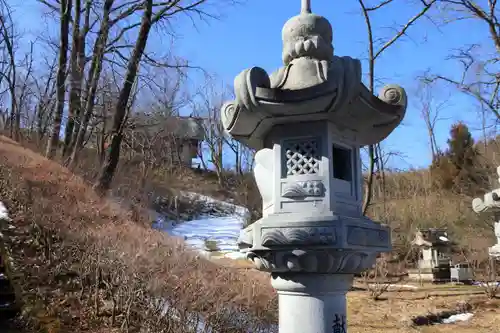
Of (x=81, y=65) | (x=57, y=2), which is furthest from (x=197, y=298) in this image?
(x=57, y=2)

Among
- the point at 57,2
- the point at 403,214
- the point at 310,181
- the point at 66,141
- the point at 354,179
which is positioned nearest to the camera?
the point at 310,181

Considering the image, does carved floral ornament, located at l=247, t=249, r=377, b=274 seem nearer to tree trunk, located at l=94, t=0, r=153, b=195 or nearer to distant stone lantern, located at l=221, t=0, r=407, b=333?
distant stone lantern, located at l=221, t=0, r=407, b=333

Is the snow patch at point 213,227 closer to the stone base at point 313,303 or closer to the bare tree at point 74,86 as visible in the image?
the bare tree at point 74,86

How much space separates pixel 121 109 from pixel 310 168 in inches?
398

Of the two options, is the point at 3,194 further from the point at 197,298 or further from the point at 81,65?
the point at 81,65

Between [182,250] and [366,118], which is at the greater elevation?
[366,118]

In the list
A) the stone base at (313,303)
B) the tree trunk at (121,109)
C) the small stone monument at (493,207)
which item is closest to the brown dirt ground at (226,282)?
the tree trunk at (121,109)

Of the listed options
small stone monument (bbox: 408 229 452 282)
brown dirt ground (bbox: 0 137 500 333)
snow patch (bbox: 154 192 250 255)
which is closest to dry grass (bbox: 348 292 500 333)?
brown dirt ground (bbox: 0 137 500 333)

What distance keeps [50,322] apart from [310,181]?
12.7 feet

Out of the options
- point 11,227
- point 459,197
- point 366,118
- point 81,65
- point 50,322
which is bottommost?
point 50,322

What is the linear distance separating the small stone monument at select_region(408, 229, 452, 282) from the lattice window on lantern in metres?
12.5

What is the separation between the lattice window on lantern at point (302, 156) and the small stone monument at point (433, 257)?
493 inches

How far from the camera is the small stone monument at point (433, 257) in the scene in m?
14.6

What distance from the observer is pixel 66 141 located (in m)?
14.1
